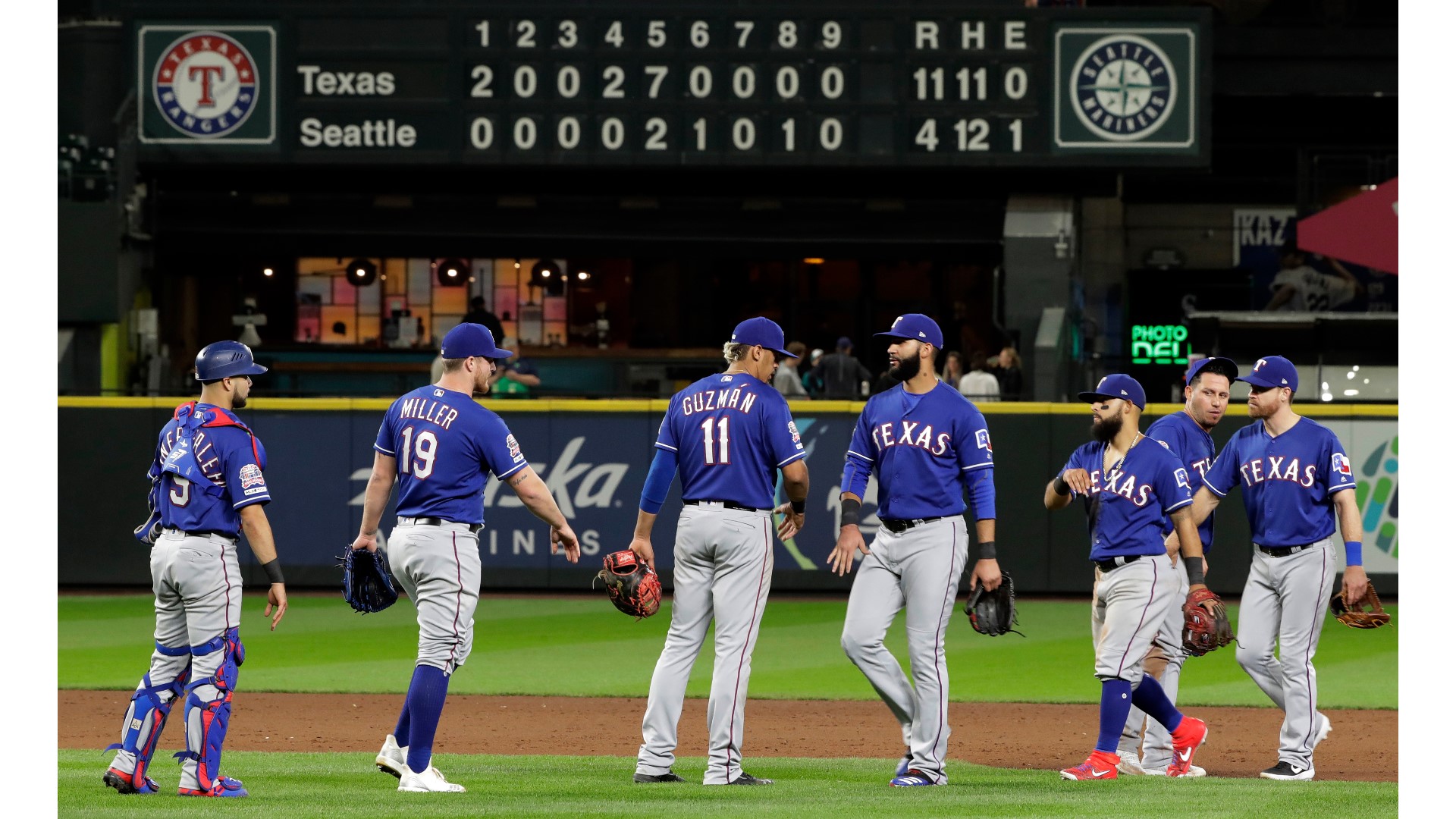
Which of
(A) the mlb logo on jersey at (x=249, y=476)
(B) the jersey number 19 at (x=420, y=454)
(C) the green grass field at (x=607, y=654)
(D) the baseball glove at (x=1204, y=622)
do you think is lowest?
(C) the green grass field at (x=607, y=654)

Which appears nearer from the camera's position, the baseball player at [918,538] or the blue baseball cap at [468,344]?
the blue baseball cap at [468,344]

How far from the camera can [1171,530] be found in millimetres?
8312

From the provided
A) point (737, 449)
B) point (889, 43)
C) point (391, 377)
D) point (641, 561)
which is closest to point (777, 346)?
point (737, 449)

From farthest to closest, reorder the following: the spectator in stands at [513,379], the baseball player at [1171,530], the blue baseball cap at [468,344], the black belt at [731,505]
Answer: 1. the spectator in stands at [513,379]
2. the baseball player at [1171,530]
3. the black belt at [731,505]
4. the blue baseball cap at [468,344]

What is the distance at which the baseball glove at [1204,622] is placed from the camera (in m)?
8.11

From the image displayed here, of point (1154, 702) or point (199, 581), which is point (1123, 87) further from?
point (199, 581)

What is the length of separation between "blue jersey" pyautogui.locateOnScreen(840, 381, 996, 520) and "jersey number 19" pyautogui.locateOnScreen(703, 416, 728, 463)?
0.62m

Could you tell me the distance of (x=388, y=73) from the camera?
19406 mm

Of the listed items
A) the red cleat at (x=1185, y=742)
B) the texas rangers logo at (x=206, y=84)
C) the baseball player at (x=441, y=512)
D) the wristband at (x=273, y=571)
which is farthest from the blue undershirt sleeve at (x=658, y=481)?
the texas rangers logo at (x=206, y=84)

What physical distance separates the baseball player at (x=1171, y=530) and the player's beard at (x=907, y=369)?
1269 mm

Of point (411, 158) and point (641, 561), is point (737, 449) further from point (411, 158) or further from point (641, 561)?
point (411, 158)

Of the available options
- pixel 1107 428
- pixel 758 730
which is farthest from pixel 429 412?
pixel 758 730

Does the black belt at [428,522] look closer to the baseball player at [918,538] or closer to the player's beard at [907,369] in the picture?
the baseball player at [918,538]

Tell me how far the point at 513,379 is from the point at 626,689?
7750mm
